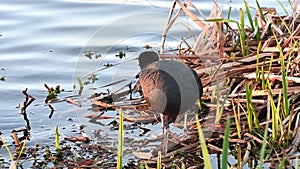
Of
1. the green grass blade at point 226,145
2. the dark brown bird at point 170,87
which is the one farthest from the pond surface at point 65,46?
the green grass blade at point 226,145

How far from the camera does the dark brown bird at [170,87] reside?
326 cm

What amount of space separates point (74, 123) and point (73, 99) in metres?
0.41

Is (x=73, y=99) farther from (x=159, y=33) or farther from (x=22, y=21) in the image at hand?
(x=22, y=21)

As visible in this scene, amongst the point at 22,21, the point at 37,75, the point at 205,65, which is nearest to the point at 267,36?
the point at 205,65

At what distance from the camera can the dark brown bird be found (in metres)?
3.26

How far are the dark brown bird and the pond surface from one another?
35 centimetres

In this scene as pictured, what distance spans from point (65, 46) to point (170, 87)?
2394mm

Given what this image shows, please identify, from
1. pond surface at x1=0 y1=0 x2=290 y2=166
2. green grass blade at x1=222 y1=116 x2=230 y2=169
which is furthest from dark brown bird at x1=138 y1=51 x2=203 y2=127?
green grass blade at x1=222 y1=116 x2=230 y2=169

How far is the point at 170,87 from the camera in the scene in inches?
128

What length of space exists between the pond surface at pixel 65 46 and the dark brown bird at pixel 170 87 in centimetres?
35

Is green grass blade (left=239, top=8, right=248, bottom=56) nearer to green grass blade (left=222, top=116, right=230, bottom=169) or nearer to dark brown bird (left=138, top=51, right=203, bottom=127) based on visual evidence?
dark brown bird (left=138, top=51, right=203, bottom=127)

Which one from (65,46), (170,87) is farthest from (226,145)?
(65,46)

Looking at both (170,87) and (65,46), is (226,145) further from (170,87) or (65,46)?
(65,46)

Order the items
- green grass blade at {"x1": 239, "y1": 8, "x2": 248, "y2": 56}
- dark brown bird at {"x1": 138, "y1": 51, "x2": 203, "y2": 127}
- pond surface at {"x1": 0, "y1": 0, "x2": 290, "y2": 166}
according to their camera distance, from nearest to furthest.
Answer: dark brown bird at {"x1": 138, "y1": 51, "x2": 203, "y2": 127}, pond surface at {"x1": 0, "y1": 0, "x2": 290, "y2": 166}, green grass blade at {"x1": 239, "y1": 8, "x2": 248, "y2": 56}
